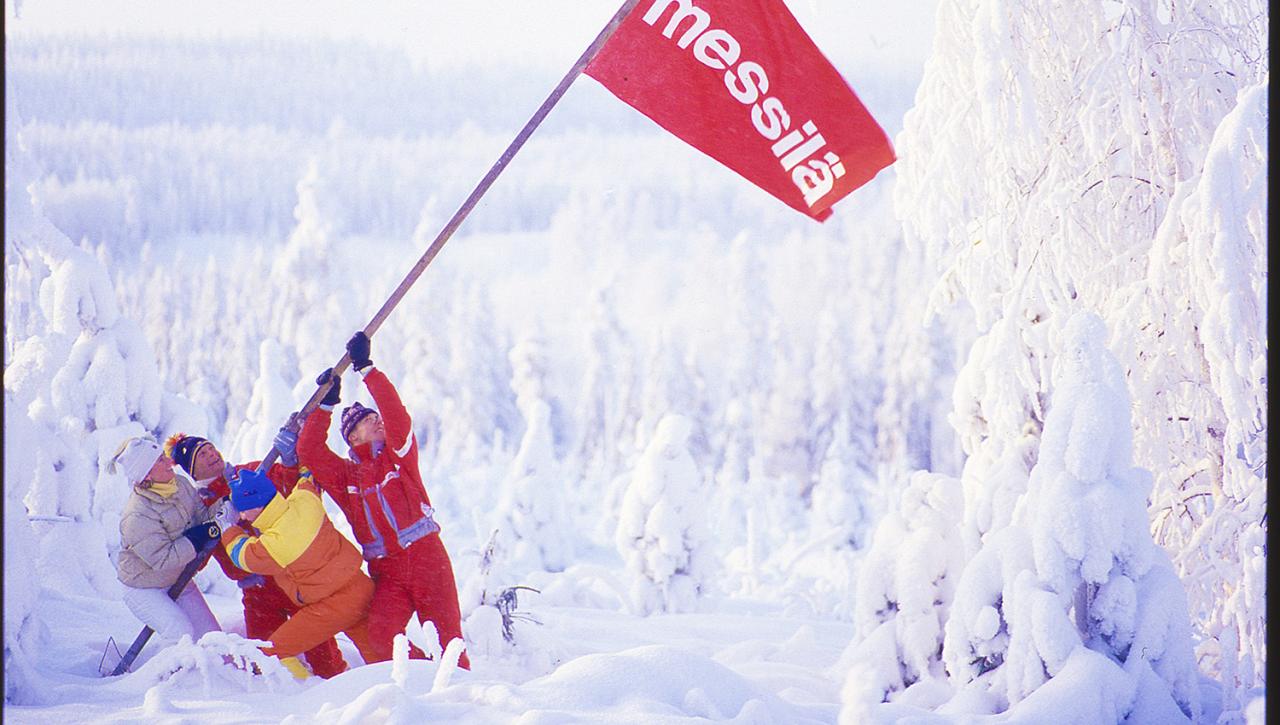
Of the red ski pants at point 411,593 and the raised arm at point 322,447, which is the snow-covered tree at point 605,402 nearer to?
the red ski pants at point 411,593

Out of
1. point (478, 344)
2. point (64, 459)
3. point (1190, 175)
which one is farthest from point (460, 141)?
point (1190, 175)

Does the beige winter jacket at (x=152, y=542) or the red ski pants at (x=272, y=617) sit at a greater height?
the beige winter jacket at (x=152, y=542)

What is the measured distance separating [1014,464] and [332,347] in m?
17.2

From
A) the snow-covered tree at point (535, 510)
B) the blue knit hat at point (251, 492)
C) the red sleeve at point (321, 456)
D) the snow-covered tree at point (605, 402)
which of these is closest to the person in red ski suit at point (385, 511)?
the red sleeve at point (321, 456)

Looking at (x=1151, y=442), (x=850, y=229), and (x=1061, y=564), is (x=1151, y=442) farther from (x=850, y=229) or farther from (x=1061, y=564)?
(x=850, y=229)

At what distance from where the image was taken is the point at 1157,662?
4441mm

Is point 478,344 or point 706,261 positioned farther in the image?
point 706,261

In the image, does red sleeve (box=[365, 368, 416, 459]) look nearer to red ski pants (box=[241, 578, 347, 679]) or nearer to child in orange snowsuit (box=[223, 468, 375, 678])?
child in orange snowsuit (box=[223, 468, 375, 678])

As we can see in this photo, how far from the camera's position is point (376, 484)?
503 centimetres

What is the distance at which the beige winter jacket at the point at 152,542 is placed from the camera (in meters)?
4.88

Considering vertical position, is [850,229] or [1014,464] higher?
[850,229]

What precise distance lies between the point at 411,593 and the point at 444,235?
1764mm

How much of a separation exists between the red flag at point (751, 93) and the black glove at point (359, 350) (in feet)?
5.59

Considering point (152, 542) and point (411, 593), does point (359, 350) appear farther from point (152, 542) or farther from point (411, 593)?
point (152, 542)
